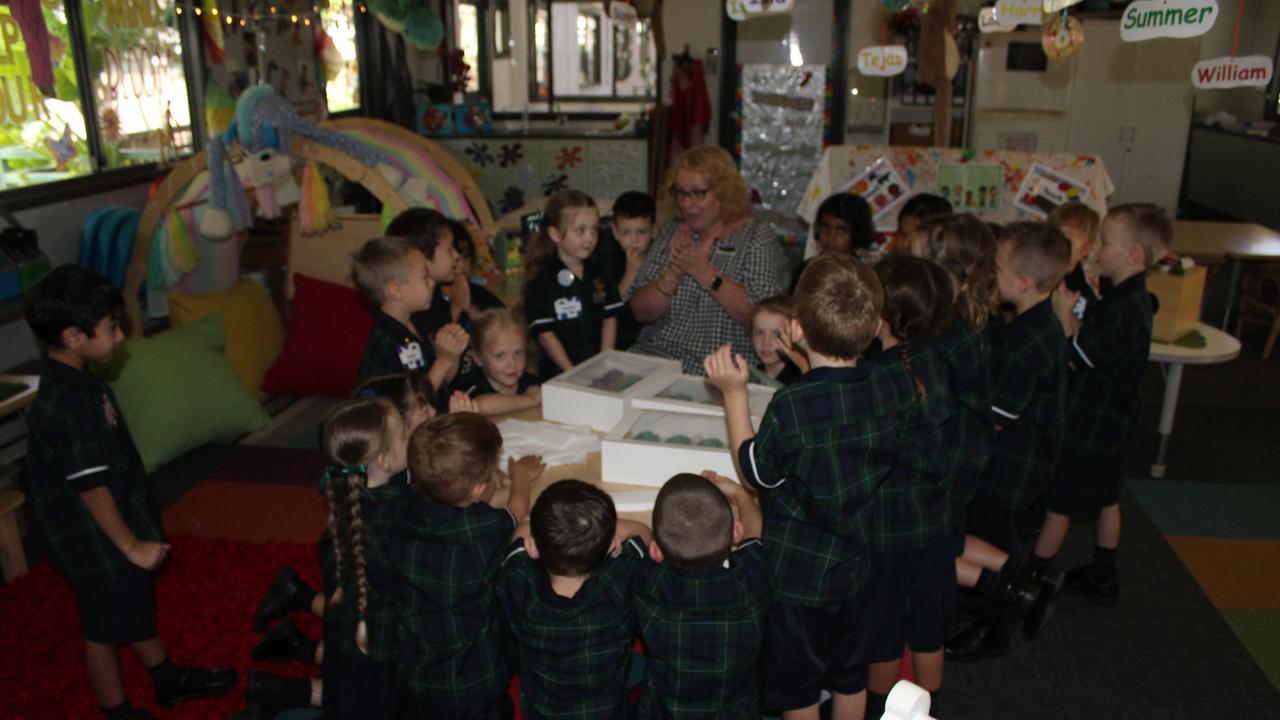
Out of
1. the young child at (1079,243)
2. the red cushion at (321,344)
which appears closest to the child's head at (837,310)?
the young child at (1079,243)

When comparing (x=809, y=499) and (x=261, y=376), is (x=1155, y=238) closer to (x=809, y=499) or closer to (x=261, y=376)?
(x=809, y=499)

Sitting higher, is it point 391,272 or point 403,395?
point 391,272

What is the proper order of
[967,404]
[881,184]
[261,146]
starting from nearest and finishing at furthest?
[967,404] → [261,146] → [881,184]

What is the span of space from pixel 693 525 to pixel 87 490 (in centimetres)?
147

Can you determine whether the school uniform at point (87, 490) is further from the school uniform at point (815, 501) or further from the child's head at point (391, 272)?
the school uniform at point (815, 501)

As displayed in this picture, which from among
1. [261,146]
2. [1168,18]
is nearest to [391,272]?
[261,146]

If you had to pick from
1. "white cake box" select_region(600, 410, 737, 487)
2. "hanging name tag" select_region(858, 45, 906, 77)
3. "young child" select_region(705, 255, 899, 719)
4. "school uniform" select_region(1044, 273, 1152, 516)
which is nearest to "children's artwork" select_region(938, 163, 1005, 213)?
"hanging name tag" select_region(858, 45, 906, 77)

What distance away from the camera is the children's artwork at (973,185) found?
4.73 m

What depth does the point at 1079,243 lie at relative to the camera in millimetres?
3336

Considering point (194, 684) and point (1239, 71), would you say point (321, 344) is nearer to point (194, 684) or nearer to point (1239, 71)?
point (194, 684)

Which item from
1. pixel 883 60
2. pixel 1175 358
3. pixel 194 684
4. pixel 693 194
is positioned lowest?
pixel 194 684

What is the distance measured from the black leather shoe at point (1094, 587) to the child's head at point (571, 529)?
206 cm

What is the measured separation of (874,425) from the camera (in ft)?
6.19

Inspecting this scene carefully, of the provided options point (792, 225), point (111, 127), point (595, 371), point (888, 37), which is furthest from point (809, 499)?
point (888, 37)
